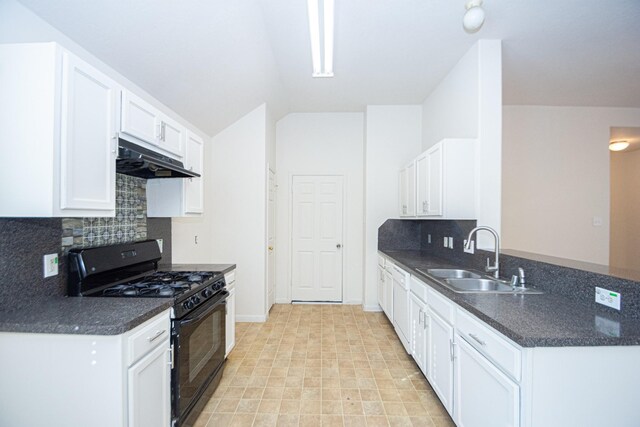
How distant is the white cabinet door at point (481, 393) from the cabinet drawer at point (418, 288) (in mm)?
563

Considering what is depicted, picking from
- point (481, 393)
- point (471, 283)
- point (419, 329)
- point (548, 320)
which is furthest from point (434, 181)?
point (481, 393)

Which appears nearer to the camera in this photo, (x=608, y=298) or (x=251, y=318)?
(x=608, y=298)

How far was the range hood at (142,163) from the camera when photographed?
158cm

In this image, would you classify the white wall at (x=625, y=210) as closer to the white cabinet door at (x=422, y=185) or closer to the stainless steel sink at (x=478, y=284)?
the white cabinet door at (x=422, y=185)

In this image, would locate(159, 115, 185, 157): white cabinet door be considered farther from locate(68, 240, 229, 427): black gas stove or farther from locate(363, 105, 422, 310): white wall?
locate(363, 105, 422, 310): white wall

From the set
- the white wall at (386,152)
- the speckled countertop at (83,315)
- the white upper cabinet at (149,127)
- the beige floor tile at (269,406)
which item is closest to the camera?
the speckled countertop at (83,315)

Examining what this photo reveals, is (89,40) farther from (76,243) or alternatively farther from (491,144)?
(491,144)

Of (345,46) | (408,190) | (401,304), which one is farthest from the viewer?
(408,190)

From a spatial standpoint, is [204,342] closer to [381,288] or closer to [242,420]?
[242,420]

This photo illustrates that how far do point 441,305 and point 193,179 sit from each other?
2.29 m

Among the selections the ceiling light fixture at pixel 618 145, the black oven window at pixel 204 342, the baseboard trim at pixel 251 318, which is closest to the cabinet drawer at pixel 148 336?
the black oven window at pixel 204 342

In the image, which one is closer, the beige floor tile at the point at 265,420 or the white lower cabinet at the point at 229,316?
the beige floor tile at the point at 265,420

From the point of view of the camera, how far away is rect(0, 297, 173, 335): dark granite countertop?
47.1 inches

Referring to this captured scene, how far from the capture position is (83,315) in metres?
1.30
